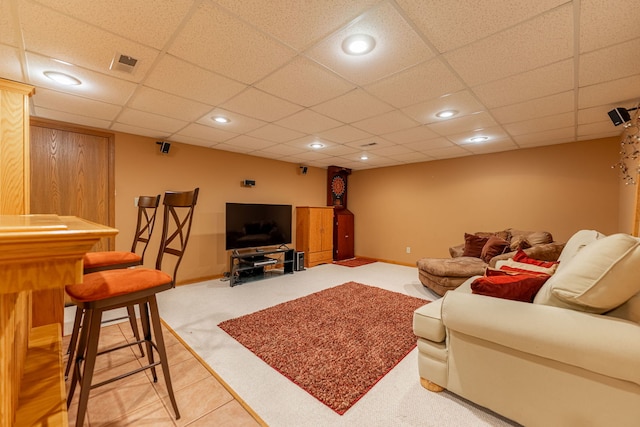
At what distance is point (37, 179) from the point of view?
3.17m

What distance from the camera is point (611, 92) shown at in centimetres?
231

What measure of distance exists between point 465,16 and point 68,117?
4129mm

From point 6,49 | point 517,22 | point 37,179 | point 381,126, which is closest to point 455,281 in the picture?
point 381,126

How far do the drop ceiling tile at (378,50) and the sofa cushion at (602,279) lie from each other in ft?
4.98

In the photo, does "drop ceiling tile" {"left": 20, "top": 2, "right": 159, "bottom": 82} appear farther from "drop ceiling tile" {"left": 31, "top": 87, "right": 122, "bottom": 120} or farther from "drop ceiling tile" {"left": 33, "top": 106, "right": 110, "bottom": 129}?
"drop ceiling tile" {"left": 33, "top": 106, "right": 110, "bottom": 129}

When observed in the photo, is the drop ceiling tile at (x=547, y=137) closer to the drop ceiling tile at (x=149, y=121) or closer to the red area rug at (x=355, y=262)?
the red area rug at (x=355, y=262)

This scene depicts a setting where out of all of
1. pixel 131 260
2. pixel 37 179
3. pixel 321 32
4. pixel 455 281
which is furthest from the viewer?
pixel 455 281

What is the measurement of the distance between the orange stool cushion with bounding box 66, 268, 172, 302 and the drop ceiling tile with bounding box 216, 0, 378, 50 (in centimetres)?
152

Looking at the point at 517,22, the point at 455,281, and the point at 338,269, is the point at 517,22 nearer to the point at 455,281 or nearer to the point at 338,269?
the point at 455,281

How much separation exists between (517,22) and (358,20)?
902 mm

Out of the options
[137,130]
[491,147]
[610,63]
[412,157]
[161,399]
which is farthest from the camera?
[412,157]

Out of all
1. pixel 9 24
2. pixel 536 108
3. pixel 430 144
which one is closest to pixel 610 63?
pixel 536 108

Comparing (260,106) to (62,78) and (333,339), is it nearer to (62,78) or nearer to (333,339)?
(62,78)

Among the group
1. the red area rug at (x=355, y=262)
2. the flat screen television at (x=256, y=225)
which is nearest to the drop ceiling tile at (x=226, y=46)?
the flat screen television at (x=256, y=225)
